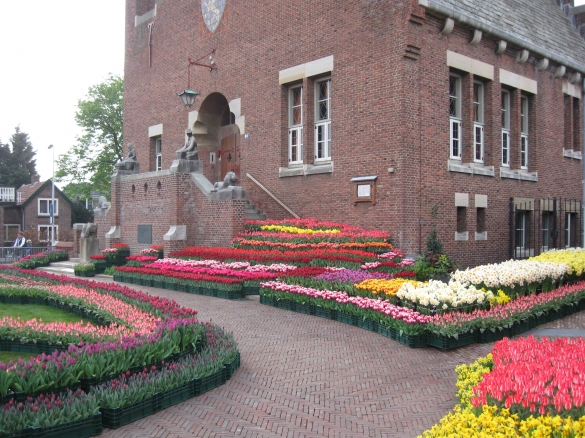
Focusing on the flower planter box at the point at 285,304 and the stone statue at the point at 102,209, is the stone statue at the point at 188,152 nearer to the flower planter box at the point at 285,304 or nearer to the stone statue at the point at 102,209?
the stone statue at the point at 102,209

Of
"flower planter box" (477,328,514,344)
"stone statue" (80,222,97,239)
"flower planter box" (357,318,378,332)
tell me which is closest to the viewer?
"flower planter box" (477,328,514,344)

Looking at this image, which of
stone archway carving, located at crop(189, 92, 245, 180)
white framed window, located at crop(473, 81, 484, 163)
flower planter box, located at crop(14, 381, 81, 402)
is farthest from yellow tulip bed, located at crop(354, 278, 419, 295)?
stone archway carving, located at crop(189, 92, 245, 180)

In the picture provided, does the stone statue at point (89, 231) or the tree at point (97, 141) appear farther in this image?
the tree at point (97, 141)

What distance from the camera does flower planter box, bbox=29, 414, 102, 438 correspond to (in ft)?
15.9

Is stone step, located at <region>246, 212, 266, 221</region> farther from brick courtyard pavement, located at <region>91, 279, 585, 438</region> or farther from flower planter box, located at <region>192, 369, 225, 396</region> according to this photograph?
flower planter box, located at <region>192, 369, 225, 396</region>

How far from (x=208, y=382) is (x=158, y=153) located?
72.9ft

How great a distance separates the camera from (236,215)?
59.9 ft

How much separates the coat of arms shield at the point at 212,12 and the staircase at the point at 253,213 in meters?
7.83

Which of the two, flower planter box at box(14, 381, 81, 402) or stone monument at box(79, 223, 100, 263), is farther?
stone monument at box(79, 223, 100, 263)

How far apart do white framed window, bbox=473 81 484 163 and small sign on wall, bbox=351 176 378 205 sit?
4.56 m

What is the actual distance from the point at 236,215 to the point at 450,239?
6.87 m

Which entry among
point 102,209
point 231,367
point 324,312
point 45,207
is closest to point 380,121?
point 324,312

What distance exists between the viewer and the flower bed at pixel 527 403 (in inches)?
157

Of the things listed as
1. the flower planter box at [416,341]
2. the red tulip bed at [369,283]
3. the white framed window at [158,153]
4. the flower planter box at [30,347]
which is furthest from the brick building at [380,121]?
the flower planter box at [30,347]
